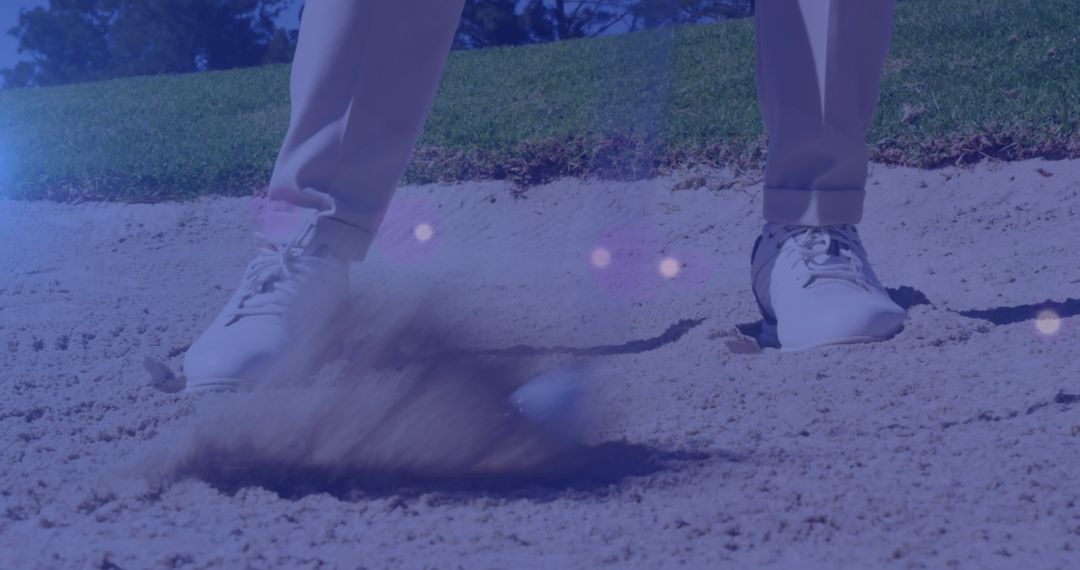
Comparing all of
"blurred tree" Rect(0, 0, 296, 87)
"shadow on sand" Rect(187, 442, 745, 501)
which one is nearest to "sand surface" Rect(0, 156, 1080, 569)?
"shadow on sand" Rect(187, 442, 745, 501)

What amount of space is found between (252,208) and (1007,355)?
10.5 ft

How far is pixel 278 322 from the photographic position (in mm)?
2014

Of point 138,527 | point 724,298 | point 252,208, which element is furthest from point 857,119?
point 252,208

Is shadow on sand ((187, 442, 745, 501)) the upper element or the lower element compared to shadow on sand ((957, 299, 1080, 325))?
lower

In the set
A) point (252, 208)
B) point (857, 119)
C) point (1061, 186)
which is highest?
point (857, 119)

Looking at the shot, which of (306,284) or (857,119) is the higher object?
(857,119)

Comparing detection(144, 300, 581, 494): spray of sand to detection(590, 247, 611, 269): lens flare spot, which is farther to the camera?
detection(590, 247, 611, 269): lens flare spot

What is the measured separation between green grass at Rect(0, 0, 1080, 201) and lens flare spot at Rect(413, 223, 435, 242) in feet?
1.37

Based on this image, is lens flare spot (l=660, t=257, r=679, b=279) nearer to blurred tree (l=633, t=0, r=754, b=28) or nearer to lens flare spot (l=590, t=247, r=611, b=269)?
lens flare spot (l=590, t=247, r=611, b=269)

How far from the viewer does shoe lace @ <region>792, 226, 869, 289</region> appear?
85.5 inches

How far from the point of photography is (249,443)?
1.44 metres

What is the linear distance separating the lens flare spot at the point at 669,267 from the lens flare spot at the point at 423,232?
1005mm

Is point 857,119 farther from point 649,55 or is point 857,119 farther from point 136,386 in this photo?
point 649,55

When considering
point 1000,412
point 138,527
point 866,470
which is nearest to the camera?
point 138,527
